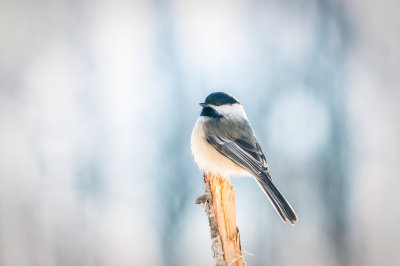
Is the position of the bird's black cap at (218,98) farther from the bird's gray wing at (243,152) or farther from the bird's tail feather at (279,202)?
the bird's tail feather at (279,202)

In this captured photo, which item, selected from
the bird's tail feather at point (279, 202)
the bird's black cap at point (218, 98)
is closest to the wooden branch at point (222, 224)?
the bird's tail feather at point (279, 202)

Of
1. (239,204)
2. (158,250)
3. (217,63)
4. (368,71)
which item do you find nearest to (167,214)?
(158,250)

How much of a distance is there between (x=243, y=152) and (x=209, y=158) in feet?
0.78

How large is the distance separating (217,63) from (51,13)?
210cm

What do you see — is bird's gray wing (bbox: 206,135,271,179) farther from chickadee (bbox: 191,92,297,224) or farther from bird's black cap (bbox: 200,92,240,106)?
bird's black cap (bbox: 200,92,240,106)

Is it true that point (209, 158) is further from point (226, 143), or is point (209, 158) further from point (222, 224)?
point (222, 224)

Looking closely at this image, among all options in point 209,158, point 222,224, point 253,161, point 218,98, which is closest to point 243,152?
point 253,161

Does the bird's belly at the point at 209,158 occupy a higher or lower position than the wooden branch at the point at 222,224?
higher

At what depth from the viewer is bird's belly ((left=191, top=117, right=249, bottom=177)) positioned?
2.13m

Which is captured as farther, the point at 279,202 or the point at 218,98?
the point at 218,98

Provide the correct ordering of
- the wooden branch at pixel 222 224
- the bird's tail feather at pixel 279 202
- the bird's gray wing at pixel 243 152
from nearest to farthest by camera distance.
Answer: the wooden branch at pixel 222 224
the bird's tail feather at pixel 279 202
the bird's gray wing at pixel 243 152

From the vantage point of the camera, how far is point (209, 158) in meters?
2.19

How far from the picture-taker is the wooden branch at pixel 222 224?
5.27 ft

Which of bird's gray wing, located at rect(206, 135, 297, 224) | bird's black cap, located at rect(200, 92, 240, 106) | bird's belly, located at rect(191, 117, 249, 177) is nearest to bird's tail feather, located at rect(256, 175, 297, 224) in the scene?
bird's gray wing, located at rect(206, 135, 297, 224)
